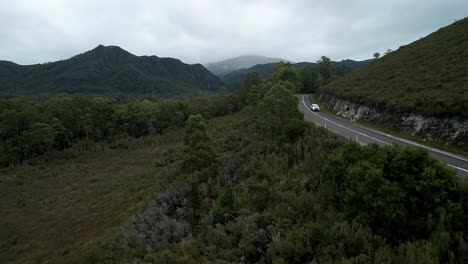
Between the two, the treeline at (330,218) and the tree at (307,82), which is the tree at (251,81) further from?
the treeline at (330,218)

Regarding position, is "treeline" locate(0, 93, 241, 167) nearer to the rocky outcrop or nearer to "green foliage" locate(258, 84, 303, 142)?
"green foliage" locate(258, 84, 303, 142)

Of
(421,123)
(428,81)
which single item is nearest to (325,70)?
(428,81)

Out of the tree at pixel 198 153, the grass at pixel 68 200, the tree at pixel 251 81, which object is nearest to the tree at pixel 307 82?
the tree at pixel 251 81

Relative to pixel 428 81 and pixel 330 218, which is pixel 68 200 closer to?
pixel 330 218

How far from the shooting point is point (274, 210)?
9375mm

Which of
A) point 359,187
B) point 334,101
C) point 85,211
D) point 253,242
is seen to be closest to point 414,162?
point 359,187

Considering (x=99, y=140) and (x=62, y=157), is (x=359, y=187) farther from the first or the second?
(x=99, y=140)

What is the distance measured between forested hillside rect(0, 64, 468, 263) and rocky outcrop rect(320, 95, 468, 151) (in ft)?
25.1

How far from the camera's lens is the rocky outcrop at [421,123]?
1622cm

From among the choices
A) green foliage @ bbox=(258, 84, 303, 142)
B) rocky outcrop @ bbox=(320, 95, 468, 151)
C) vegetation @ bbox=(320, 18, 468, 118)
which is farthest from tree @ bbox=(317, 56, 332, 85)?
green foliage @ bbox=(258, 84, 303, 142)

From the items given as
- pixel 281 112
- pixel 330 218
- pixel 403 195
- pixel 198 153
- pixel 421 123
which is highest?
pixel 281 112

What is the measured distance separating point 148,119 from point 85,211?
127 ft

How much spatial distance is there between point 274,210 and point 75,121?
185ft

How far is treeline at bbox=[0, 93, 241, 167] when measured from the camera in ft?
149
